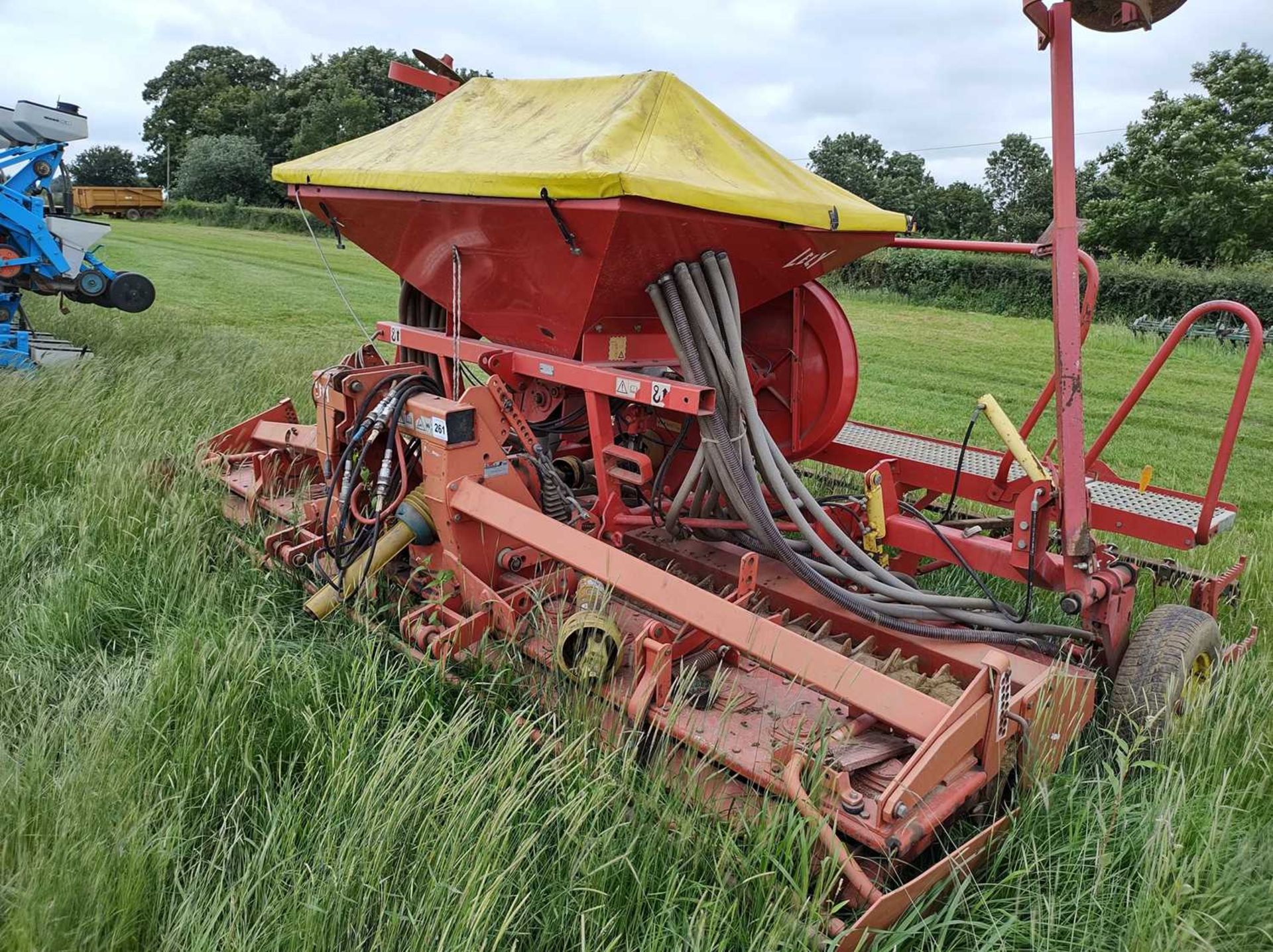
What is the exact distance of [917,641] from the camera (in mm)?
3246

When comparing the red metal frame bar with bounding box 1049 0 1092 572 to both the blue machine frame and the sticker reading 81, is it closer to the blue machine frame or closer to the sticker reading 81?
the sticker reading 81

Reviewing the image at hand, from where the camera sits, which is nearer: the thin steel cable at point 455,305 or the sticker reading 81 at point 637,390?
the sticker reading 81 at point 637,390

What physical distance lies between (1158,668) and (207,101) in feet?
254

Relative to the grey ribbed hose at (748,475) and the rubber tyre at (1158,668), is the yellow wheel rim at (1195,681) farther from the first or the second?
the grey ribbed hose at (748,475)

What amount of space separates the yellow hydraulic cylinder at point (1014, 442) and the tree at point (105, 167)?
71363 millimetres

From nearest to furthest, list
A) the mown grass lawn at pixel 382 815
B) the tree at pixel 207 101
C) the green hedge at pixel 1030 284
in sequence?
1. the mown grass lawn at pixel 382 815
2. the green hedge at pixel 1030 284
3. the tree at pixel 207 101

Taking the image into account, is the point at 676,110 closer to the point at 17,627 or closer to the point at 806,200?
the point at 806,200

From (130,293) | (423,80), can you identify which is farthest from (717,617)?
(130,293)

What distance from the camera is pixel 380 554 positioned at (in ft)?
11.3

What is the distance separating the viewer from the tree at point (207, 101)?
Answer: 59.1m

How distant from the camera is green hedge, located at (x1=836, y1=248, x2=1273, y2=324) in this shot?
20219mm

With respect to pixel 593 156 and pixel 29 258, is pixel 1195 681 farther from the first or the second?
pixel 29 258

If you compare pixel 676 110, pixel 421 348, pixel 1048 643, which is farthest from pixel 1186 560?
pixel 421 348

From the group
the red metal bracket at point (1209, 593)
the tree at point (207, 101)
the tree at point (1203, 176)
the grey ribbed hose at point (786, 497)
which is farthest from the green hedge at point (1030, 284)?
the tree at point (207, 101)
